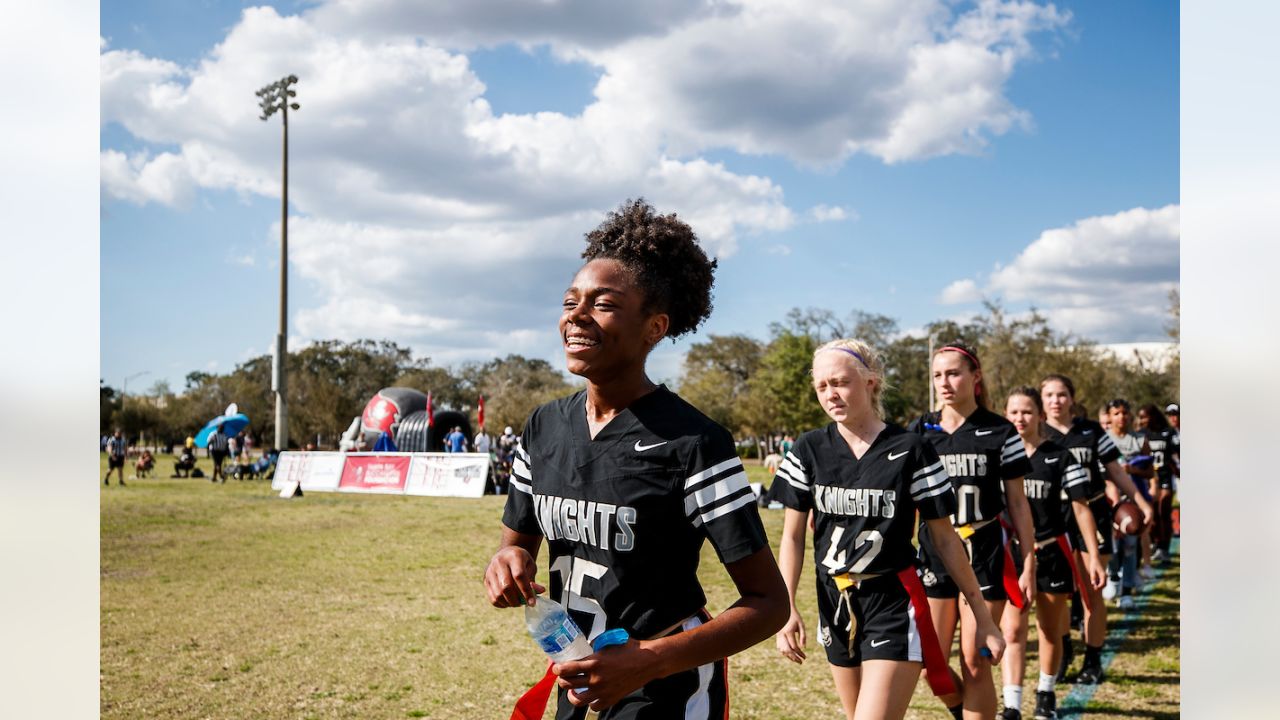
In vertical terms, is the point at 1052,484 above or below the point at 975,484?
below

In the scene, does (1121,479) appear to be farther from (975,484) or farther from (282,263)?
(282,263)

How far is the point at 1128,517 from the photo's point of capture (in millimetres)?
8656

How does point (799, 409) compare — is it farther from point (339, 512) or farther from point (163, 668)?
point (163, 668)

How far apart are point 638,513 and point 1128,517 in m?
7.40

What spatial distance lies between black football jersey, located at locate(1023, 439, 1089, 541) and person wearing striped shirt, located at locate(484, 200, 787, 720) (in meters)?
5.71

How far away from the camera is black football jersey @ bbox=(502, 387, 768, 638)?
2666mm

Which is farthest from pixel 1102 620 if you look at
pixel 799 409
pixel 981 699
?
pixel 799 409

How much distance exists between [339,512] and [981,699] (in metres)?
19.3

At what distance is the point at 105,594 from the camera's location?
11.7m

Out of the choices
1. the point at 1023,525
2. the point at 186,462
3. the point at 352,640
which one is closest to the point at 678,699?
the point at 1023,525

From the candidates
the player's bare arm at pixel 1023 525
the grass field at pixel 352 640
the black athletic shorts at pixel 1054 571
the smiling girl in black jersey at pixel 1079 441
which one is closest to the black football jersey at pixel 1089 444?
the smiling girl in black jersey at pixel 1079 441

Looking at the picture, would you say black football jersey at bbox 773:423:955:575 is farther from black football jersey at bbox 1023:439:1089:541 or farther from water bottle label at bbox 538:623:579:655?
black football jersey at bbox 1023:439:1089:541

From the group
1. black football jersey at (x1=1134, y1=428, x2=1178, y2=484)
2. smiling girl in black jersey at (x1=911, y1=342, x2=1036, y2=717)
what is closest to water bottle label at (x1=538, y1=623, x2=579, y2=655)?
smiling girl in black jersey at (x1=911, y1=342, x2=1036, y2=717)
